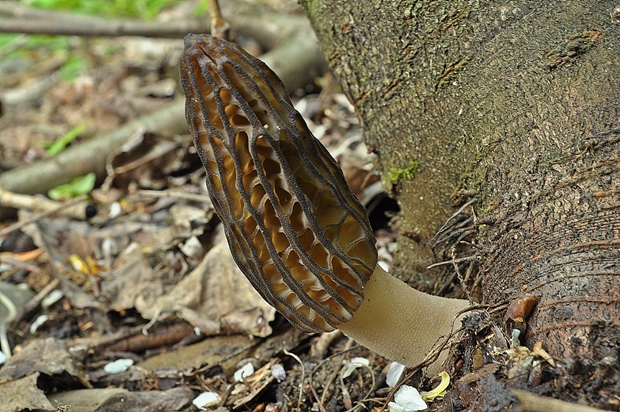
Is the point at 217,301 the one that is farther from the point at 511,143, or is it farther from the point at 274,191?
the point at 511,143

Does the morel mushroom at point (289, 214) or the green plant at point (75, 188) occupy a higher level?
the morel mushroom at point (289, 214)

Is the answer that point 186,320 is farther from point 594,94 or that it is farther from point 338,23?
point 594,94

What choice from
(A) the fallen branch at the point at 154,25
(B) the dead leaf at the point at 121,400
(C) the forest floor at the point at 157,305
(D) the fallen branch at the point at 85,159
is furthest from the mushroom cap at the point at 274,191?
(A) the fallen branch at the point at 154,25

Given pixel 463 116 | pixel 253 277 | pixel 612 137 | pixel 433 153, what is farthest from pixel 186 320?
pixel 612 137

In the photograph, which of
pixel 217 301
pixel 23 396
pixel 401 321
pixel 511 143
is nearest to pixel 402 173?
pixel 511 143

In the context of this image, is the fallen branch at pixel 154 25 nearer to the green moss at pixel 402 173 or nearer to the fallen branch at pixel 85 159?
the fallen branch at pixel 85 159

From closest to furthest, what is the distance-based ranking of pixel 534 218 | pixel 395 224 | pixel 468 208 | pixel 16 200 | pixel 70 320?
pixel 534 218 → pixel 468 208 → pixel 395 224 → pixel 70 320 → pixel 16 200
